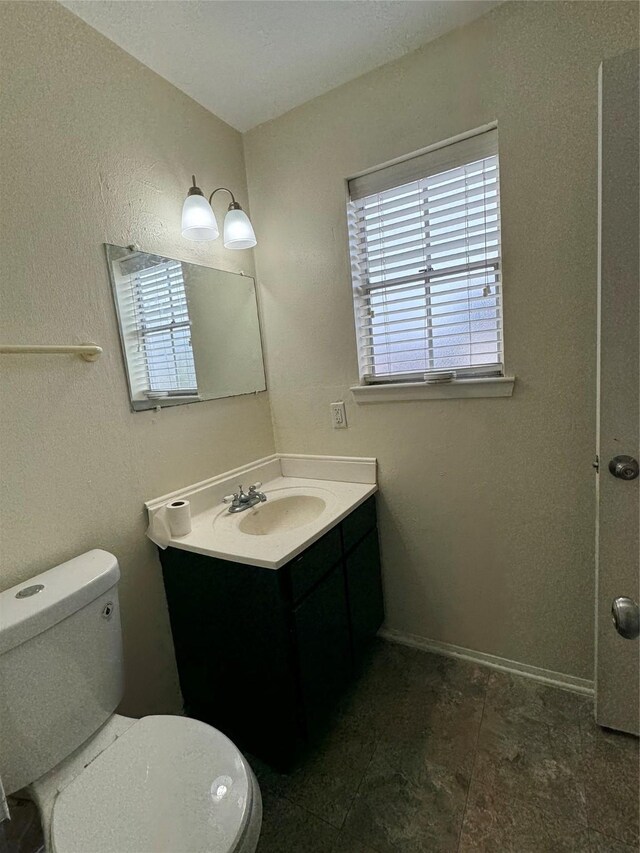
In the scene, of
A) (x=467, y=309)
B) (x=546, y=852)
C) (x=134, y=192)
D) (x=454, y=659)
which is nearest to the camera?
(x=546, y=852)

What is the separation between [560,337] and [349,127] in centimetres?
117

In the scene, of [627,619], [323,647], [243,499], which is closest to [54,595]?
[243,499]

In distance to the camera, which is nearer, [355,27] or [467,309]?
[355,27]

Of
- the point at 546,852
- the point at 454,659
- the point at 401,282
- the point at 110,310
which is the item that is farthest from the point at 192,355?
the point at 546,852

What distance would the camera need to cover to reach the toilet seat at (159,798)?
29.7 inches

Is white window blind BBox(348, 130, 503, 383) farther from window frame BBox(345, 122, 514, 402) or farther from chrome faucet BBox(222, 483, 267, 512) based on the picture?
chrome faucet BBox(222, 483, 267, 512)

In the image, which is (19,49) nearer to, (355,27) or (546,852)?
(355,27)

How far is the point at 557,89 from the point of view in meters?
1.22

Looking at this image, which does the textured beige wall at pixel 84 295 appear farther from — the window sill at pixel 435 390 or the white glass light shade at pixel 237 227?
the window sill at pixel 435 390

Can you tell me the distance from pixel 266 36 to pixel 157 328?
1057 millimetres

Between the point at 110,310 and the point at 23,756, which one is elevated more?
the point at 110,310

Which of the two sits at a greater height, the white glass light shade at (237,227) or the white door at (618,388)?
the white glass light shade at (237,227)

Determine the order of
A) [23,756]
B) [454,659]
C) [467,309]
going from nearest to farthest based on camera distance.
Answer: [23,756] → [467,309] → [454,659]

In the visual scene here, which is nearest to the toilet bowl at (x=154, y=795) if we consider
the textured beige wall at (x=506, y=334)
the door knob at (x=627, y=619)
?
the door knob at (x=627, y=619)
